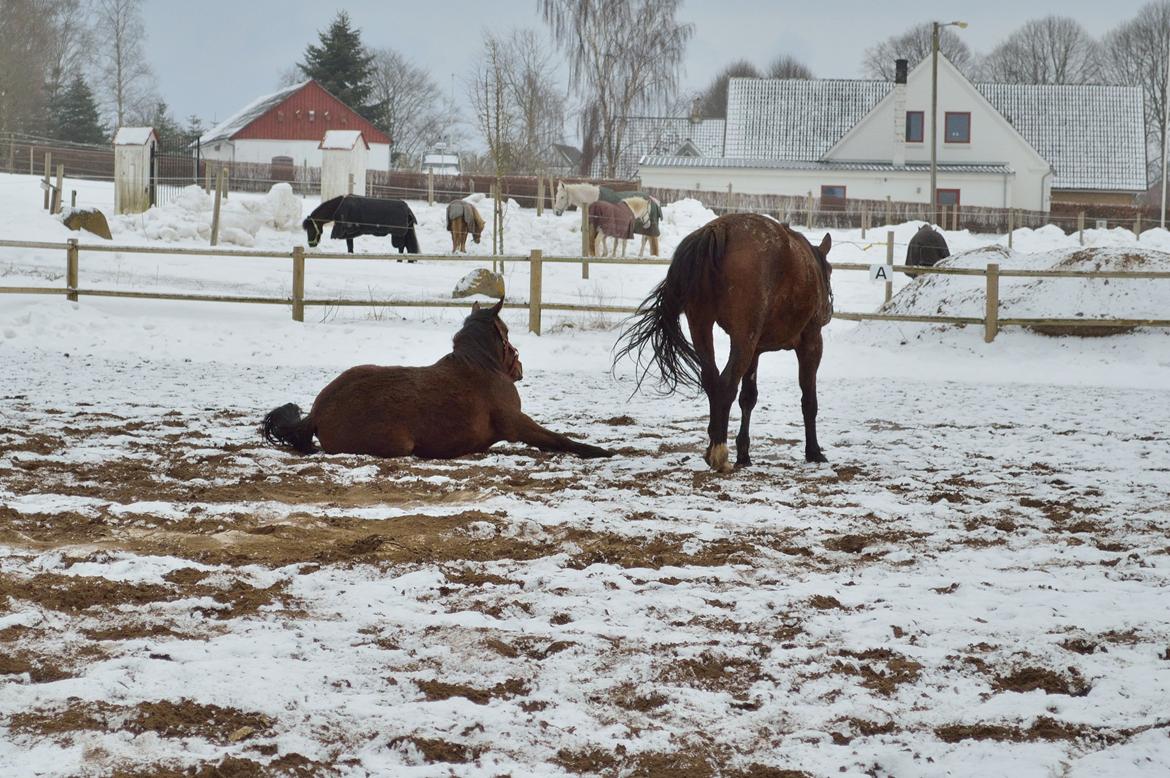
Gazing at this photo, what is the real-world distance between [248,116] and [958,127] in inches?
1099

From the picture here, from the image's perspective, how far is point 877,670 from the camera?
334cm

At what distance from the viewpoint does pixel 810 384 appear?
23.2 ft

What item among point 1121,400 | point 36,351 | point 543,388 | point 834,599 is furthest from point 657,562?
point 36,351

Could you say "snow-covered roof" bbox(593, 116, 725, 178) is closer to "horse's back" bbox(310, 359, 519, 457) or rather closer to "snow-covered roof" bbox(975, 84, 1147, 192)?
"snow-covered roof" bbox(975, 84, 1147, 192)

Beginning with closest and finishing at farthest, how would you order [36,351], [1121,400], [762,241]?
[762,241] < [1121,400] < [36,351]

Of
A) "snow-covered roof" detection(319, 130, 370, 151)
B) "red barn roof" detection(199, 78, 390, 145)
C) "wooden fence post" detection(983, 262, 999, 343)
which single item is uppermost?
"red barn roof" detection(199, 78, 390, 145)

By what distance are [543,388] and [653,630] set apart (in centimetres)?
683

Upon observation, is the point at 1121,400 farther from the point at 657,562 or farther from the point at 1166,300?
the point at 657,562

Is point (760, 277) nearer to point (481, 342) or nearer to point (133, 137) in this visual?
point (481, 342)

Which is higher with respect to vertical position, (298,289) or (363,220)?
(363,220)

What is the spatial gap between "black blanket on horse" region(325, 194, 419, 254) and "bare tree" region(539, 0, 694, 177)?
22.3 metres

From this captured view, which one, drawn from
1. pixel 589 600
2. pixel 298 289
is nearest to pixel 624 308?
pixel 298 289

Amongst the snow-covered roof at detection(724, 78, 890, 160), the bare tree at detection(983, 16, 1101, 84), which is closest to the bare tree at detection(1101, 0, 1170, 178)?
the bare tree at detection(983, 16, 1101, 84)

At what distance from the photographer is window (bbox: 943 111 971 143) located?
4088 cm
